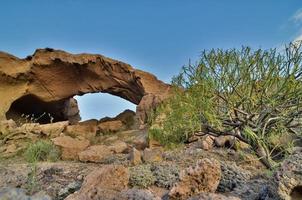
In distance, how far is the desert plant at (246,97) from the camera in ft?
21.1

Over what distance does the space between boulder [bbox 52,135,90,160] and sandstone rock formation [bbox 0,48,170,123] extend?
3581mm

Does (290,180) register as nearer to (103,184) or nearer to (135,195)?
(135,195)

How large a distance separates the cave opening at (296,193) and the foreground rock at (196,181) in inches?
49.6

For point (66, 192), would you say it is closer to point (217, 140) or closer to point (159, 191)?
point (159, 191)

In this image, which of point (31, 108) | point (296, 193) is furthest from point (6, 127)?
point (296, 193)

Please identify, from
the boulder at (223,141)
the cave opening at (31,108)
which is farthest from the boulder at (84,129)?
the boulder at (223,141)

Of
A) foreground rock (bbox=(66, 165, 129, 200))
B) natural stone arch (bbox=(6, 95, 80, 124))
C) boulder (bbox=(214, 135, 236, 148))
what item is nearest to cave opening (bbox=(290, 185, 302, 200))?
foreground rock (bbox=(66, 165, 129, 200))

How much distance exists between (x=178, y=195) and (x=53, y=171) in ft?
16.1

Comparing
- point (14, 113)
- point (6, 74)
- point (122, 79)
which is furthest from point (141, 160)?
point (14, 113)

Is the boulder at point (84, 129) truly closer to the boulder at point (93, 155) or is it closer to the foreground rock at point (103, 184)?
the boulder at point (93, 155)

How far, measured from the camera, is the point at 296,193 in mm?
3664

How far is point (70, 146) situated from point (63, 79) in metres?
5.93

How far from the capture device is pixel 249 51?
22.5 ft

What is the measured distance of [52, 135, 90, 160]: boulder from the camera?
1177cm
